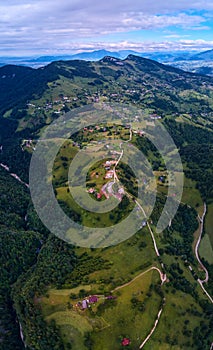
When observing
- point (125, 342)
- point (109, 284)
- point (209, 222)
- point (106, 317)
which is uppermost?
point (109, 284)

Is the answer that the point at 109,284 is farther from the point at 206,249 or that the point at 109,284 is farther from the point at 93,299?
the point at 206,249

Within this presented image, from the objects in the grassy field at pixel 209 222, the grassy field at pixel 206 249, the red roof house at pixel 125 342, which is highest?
the grassy field at pixel 209 222

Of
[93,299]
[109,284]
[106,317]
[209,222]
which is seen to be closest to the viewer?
[106,317]

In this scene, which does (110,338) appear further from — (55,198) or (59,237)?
(55,198)

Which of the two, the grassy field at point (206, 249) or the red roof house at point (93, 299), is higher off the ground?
the red roof house at point (93, 299)

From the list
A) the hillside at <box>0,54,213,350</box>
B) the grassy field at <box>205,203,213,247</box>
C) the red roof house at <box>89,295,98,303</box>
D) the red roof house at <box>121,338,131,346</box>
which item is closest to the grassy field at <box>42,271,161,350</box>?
the hillside at <box>0,54,213,350</box>

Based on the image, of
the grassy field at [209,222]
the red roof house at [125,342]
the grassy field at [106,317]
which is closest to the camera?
the red roof house at [125,342]

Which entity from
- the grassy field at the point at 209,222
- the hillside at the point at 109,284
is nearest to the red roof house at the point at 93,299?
the hillside at the point at 109,284

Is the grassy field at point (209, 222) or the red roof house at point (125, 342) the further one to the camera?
the grassy field at point (209, 222)

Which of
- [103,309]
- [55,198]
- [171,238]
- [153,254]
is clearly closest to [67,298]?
[103,309]

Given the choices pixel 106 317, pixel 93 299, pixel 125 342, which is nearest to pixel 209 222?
pixel 93 299

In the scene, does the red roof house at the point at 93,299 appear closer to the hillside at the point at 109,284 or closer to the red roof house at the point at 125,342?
the hillside at the point at 109,284
